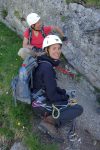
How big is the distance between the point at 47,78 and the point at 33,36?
3.17m

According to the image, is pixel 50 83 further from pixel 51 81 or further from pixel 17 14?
pixel 17 14

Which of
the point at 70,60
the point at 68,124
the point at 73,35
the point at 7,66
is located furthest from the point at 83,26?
the point at 68,124

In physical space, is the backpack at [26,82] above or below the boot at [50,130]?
above

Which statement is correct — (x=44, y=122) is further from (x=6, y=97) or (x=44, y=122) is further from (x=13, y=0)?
(x=13, y=0)

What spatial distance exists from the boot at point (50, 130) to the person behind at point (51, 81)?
27 centimetres

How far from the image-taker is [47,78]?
9320 mm

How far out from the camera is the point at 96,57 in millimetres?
12602

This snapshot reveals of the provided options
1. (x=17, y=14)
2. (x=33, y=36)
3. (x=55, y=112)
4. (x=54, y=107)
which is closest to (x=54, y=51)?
(x=54, y=107)

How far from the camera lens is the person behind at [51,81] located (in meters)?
9.38

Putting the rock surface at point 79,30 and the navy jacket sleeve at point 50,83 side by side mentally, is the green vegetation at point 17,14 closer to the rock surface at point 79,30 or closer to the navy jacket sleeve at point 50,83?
the rock surface at point 79,30

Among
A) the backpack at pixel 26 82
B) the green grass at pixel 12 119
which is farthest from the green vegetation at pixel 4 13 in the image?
the backpack at pixel 26 82

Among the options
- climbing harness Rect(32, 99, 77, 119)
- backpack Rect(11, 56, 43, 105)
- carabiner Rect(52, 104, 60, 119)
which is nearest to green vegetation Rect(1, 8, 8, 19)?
backpack Rect(11, 56, 43, 105)

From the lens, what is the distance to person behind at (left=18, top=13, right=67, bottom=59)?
11773 mm

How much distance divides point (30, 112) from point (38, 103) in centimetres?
118
